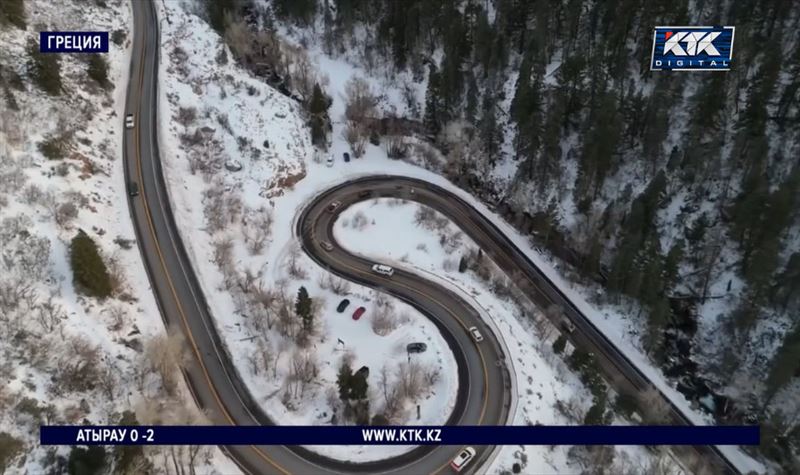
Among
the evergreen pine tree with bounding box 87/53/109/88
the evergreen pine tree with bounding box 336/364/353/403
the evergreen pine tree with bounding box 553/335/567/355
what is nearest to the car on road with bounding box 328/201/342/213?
the evergreen pine tree with bounding box 336/364/353/403

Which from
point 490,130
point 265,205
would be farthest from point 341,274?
point 490,130

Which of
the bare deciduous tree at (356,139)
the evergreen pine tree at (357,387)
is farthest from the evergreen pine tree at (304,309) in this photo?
the bare deciduous tree at (356,139)

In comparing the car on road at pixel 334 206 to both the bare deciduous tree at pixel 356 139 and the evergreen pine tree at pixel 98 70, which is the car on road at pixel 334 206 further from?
the evergreen pine tree at pixel 98 70

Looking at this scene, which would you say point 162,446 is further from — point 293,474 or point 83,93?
point 83,93

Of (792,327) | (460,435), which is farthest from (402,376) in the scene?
(792,327)

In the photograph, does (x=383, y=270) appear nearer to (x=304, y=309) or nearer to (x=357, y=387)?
(x=304, y=309)

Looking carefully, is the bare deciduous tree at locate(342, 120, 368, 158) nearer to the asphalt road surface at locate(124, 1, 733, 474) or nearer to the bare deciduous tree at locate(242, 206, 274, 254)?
the asphalt road surface at locate(124, 1, 733, 474)
